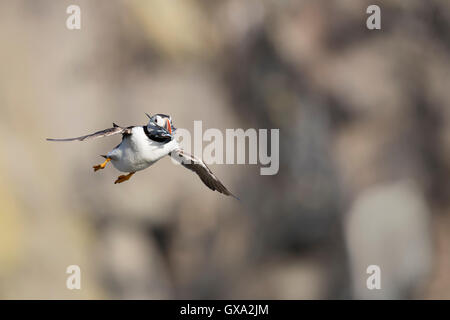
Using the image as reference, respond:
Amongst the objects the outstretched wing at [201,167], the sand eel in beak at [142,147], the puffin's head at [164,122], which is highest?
the puffin's head at [164,122]

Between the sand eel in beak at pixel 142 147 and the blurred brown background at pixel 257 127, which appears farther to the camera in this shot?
the blurred brown background at pixel 257 127

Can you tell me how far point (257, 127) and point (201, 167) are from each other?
2967 millimetres

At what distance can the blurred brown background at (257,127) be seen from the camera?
161 inches

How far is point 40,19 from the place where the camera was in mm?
3896

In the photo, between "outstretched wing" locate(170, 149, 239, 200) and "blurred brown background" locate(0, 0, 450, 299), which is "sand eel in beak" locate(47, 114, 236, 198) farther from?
"blurred brown background" locate(0, 0, 450, 299)

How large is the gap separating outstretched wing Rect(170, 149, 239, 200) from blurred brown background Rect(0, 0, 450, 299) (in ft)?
7.58

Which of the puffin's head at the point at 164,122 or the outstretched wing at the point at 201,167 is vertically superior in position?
the puffin's head at the point at 164,122

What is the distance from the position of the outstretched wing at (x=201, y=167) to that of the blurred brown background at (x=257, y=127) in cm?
231

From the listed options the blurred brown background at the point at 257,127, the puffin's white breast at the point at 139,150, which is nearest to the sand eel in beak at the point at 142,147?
the puffin's white breast at the point at 139,150

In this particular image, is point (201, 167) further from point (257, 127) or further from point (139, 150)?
point (257, 127)

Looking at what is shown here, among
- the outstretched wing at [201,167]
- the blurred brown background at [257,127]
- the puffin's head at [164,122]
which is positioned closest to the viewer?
the puffin's head at [164,122]

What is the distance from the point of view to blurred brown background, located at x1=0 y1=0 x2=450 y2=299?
13.4 ft

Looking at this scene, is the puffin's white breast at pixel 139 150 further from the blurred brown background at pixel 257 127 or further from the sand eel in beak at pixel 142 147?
the blurred brown background at pixel 257 127

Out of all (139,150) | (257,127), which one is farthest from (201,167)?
(257,127)
